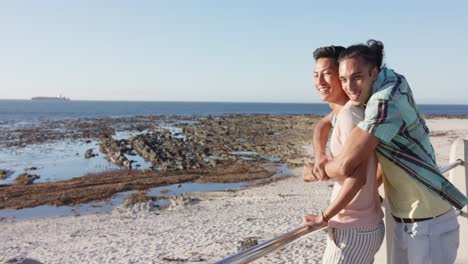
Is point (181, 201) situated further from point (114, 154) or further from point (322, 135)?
point (114, 154)

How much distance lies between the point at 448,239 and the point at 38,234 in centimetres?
1223

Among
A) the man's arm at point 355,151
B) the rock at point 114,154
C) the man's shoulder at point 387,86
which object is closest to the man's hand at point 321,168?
the man's arm at point 355,151

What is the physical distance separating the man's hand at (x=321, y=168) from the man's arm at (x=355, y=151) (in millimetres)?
211

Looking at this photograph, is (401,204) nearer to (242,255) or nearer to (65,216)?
(242,255)

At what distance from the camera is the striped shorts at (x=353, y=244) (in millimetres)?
2043

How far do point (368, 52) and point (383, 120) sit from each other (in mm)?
400

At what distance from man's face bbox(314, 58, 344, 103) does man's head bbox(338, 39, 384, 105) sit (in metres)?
0.20

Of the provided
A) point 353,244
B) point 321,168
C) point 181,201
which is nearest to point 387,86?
point 321,168

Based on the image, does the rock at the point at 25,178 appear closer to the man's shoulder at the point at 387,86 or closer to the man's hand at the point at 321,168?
the man's hand at the point at 321,168

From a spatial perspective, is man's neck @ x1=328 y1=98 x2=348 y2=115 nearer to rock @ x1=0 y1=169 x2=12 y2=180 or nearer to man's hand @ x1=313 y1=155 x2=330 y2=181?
Answer: man's hand @ x1=313 y1=155 x2=330 y2=181

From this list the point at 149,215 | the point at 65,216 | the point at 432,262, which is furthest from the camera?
the point at 65,216

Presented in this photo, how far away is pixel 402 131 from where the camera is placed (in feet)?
6.24

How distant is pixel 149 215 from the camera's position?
1341 cm

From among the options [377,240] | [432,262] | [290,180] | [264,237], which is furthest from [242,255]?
[290,180]
